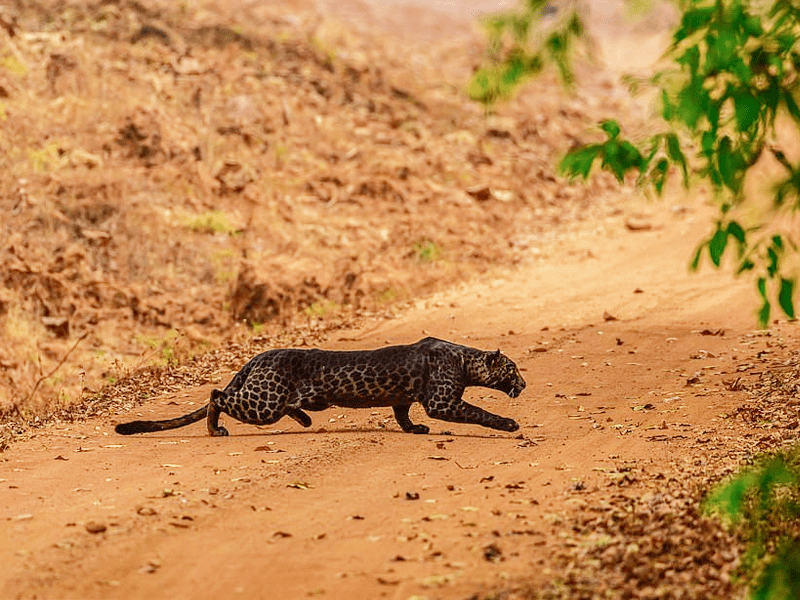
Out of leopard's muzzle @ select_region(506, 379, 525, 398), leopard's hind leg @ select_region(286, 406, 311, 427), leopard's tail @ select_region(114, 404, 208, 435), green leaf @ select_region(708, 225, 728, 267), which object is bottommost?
leopard's tail @ select_region(114, 404, 208, 435)

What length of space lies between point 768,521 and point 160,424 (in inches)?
205

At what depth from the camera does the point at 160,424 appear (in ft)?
31.2

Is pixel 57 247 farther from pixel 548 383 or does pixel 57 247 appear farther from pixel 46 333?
pixel 548 383

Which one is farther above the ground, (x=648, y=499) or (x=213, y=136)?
(x=213, y=136)

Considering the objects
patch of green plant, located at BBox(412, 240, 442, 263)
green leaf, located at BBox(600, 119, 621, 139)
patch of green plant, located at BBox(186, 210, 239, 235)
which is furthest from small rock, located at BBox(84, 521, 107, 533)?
patch of green plant, located at BBox(186, 210, 239, 235)

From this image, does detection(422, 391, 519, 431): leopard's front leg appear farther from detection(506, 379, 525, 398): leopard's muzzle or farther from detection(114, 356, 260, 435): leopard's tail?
detection(114, 356, 260, 435): leopard's tail

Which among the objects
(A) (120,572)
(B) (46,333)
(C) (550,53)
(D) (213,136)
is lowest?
(B) (46,333)

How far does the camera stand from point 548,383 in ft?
37.5

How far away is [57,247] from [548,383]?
892 cm

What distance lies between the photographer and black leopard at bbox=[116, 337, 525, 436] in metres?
9.07

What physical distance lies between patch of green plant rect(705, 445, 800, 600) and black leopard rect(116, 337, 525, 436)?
256 cm

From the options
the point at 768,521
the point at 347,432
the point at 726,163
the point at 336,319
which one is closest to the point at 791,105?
the point at 726,163

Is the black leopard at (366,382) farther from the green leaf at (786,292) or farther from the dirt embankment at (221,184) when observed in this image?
the green leaf at (786,292)

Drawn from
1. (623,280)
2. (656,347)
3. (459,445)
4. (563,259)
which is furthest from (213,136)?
(459,445)
